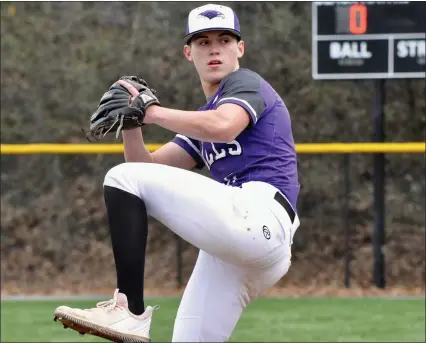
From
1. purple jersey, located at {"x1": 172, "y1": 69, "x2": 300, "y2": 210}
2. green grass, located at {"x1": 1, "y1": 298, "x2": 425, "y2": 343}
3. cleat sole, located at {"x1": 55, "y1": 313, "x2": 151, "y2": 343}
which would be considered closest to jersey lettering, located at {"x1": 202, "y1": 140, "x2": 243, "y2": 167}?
purple jersey, located at {"x1": 172, "y1": 69, "x2": 300, "y2": 210}

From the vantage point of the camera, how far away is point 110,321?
3719 mm

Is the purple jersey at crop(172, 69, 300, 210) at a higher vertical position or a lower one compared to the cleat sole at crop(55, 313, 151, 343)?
higher

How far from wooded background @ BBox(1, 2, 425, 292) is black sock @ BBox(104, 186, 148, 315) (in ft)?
18.5

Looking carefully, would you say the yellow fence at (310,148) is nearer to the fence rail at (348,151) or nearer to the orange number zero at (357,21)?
the fence rail at (348,151)

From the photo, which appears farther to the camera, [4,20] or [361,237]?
[4,20]

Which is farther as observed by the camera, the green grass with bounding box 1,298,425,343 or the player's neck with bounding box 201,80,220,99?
the green grass with bounding box 1,298,425,343

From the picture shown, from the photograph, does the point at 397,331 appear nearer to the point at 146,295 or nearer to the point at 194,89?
the point at 146,295

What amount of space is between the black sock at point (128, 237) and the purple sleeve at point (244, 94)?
0.53m

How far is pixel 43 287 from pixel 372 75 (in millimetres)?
3523

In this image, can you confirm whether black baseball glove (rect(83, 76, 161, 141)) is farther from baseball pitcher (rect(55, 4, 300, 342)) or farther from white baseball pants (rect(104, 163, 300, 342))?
white baseball pants (rect(104, 163, 300, 342))

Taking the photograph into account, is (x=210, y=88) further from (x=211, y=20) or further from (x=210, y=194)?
(x=210, y=194)

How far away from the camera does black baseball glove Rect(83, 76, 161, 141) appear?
3.78 metres

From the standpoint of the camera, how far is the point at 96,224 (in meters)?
9.75

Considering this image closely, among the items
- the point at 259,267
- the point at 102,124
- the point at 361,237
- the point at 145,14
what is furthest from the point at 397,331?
the point at 145,14
